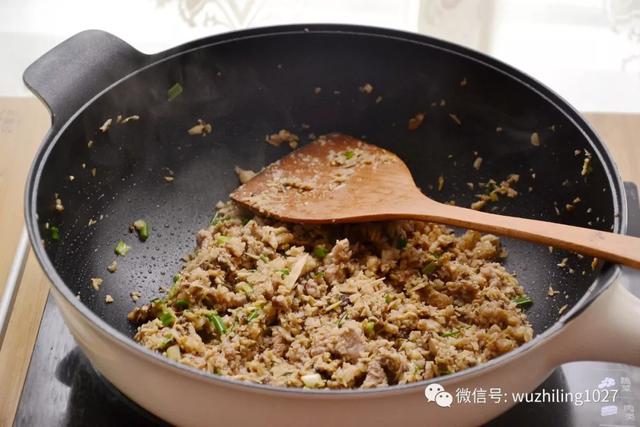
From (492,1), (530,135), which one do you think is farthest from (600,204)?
(492,1)

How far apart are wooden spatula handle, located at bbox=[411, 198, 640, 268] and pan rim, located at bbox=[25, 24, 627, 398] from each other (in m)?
0.03

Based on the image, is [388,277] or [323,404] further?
[388,277]

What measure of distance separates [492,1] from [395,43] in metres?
0.69

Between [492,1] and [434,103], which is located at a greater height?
[492,1]

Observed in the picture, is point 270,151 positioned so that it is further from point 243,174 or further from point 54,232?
point 54,232

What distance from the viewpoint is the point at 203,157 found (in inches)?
→ 64.2

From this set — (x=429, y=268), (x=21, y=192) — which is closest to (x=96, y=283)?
(x=21, y=192)

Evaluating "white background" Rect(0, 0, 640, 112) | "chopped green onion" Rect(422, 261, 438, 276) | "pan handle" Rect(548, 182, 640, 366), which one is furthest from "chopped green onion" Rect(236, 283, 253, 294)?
"white background" Rect(0, 0, 640, 112)

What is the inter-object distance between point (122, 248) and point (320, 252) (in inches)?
15.6

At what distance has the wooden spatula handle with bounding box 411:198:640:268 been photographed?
3.50 feet

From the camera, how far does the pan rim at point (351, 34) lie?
89 cm

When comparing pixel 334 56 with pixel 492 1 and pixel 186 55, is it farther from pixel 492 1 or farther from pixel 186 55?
pixel 492 1

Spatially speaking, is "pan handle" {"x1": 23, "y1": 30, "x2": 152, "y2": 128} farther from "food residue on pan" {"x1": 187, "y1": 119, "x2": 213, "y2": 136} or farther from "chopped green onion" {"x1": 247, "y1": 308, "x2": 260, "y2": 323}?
"chopped green onion" {"x1": 247, "y1": 308, "x2": 260, "y2": 323}

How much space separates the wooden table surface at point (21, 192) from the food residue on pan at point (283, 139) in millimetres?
554
